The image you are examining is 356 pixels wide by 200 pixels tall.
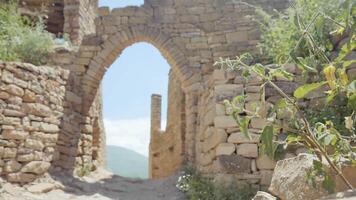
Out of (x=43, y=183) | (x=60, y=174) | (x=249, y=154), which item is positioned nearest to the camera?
(x=249, y=154)

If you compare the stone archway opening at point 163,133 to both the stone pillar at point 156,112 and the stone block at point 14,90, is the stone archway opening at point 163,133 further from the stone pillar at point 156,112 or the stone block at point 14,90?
the stone block at point 14,90

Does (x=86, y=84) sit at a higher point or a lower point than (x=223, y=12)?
lower

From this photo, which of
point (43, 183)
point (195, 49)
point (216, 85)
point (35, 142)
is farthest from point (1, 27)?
point (216, 85)

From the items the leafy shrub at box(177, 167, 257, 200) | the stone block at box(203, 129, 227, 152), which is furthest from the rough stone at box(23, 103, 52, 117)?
the stone block at box(203, 129, 227, 152)

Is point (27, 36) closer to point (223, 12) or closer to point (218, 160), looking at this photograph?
point (223, 12)

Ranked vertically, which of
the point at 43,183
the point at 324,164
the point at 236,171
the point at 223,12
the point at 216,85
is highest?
the point at 223,12

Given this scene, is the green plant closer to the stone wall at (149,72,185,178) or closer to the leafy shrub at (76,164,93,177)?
the leafy shrub at (76,164,93,177)

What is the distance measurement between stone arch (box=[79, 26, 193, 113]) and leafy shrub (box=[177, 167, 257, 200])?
2560 mm

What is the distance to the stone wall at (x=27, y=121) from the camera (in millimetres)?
5770

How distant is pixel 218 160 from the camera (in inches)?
203

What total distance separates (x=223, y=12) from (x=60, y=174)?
14.9 ft

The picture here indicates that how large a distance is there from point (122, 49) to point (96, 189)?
10.4 ft

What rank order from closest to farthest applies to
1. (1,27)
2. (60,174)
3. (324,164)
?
1. (324,164)
2. (60,174)
3. (1,27)

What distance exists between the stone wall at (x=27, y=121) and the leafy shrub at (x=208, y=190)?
7.14ft
